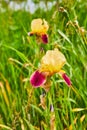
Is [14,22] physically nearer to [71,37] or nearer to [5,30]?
[5,30]

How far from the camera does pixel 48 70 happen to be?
136 cm

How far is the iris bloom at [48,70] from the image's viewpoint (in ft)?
4.30

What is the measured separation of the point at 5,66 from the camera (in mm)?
2523

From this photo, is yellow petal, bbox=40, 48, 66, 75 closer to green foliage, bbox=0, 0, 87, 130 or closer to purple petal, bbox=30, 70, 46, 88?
purple petal, bbox=30, 70, 46, 88

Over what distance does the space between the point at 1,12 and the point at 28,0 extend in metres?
0.41

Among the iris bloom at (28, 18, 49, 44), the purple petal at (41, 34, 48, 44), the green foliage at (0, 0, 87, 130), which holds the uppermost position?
the iris bloom at (28, 18, 49, 44)

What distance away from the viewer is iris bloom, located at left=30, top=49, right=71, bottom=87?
1.31m

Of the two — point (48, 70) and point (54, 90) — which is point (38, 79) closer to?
point (48, 70)

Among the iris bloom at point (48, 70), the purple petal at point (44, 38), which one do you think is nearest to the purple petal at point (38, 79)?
the iris bloom at point (48, 70)

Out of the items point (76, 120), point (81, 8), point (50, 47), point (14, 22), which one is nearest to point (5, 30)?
point (14, 22)

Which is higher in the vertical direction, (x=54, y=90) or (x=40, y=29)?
(x=40, y=29)

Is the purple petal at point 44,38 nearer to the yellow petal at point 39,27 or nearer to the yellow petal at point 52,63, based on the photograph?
the yellow petal at point 39,27

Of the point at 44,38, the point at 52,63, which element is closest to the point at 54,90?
the point at 44,38

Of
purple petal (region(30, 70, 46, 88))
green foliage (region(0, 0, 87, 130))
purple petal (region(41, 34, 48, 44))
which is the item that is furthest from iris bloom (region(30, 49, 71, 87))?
purple petal (region(41, 34, 48, 44))
